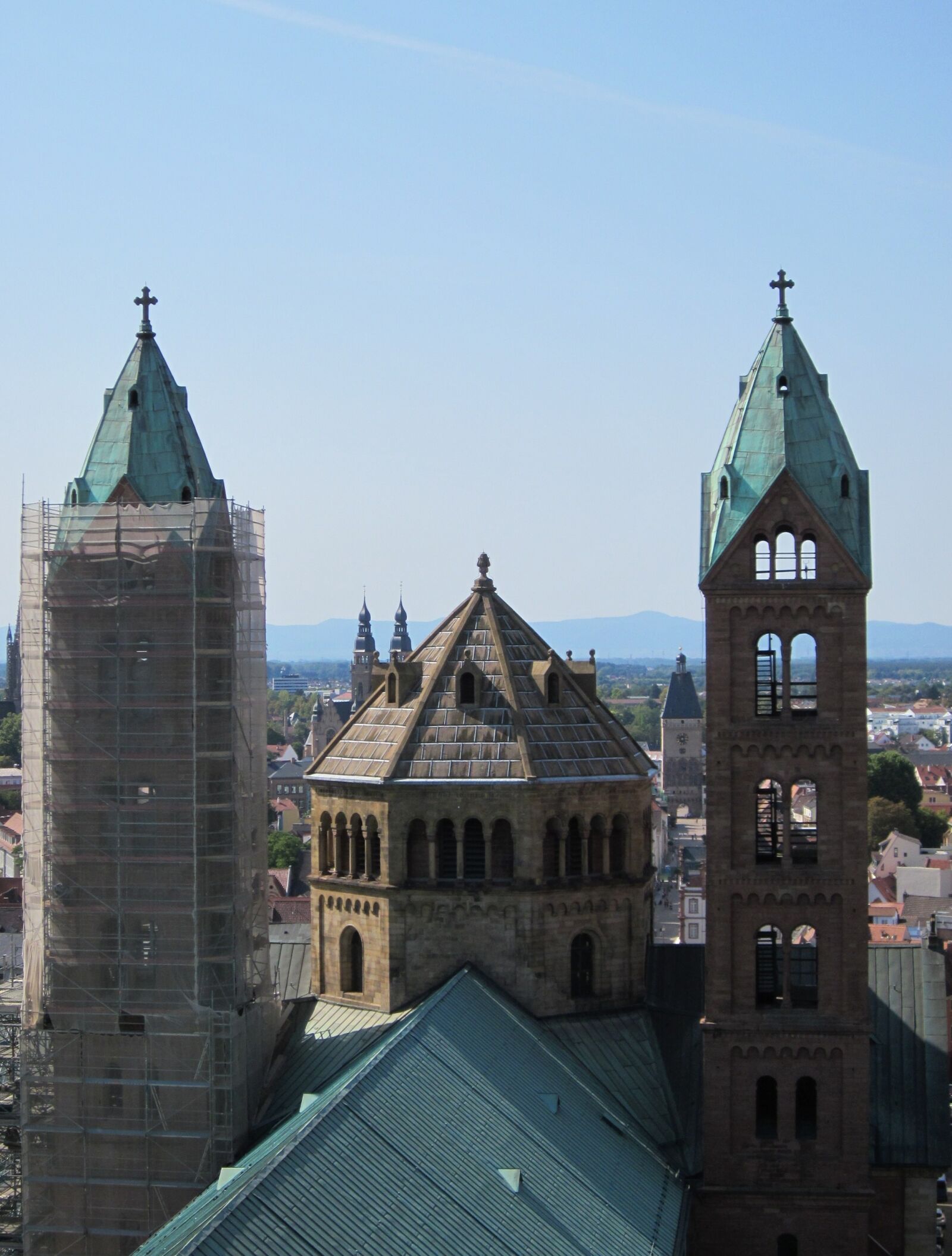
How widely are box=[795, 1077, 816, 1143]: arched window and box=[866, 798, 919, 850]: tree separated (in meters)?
147

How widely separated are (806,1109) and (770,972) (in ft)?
→ 12.1

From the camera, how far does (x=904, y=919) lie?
14312 centimetres

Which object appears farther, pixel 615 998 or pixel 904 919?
pixel 904 919

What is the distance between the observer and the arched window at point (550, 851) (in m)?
53.0

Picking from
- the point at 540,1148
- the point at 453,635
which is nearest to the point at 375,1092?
the point at 540,1148

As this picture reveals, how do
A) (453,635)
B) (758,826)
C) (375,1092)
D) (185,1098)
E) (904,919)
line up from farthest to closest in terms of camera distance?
1. (904,919)
2. (453,635)
3. (758,826)
4. (185,1098)
5. (375,1092)

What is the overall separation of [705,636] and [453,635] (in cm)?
910

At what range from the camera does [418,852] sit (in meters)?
53.3

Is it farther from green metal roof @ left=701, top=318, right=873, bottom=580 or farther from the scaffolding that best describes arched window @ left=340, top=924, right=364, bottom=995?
green metal roof @ left=701, top=318, right=873, bottom=580

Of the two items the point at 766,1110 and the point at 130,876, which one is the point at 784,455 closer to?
the point at 766,1110

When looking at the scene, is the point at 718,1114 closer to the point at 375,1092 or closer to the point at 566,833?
the point at 566,833

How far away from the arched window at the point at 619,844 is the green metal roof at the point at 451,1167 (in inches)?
271

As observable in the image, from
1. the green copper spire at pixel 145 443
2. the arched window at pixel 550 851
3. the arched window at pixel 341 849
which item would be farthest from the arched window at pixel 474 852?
the green copper spire at pixel 145 443

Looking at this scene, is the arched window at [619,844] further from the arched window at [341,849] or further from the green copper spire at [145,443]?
the green copper spire at [145,443]
